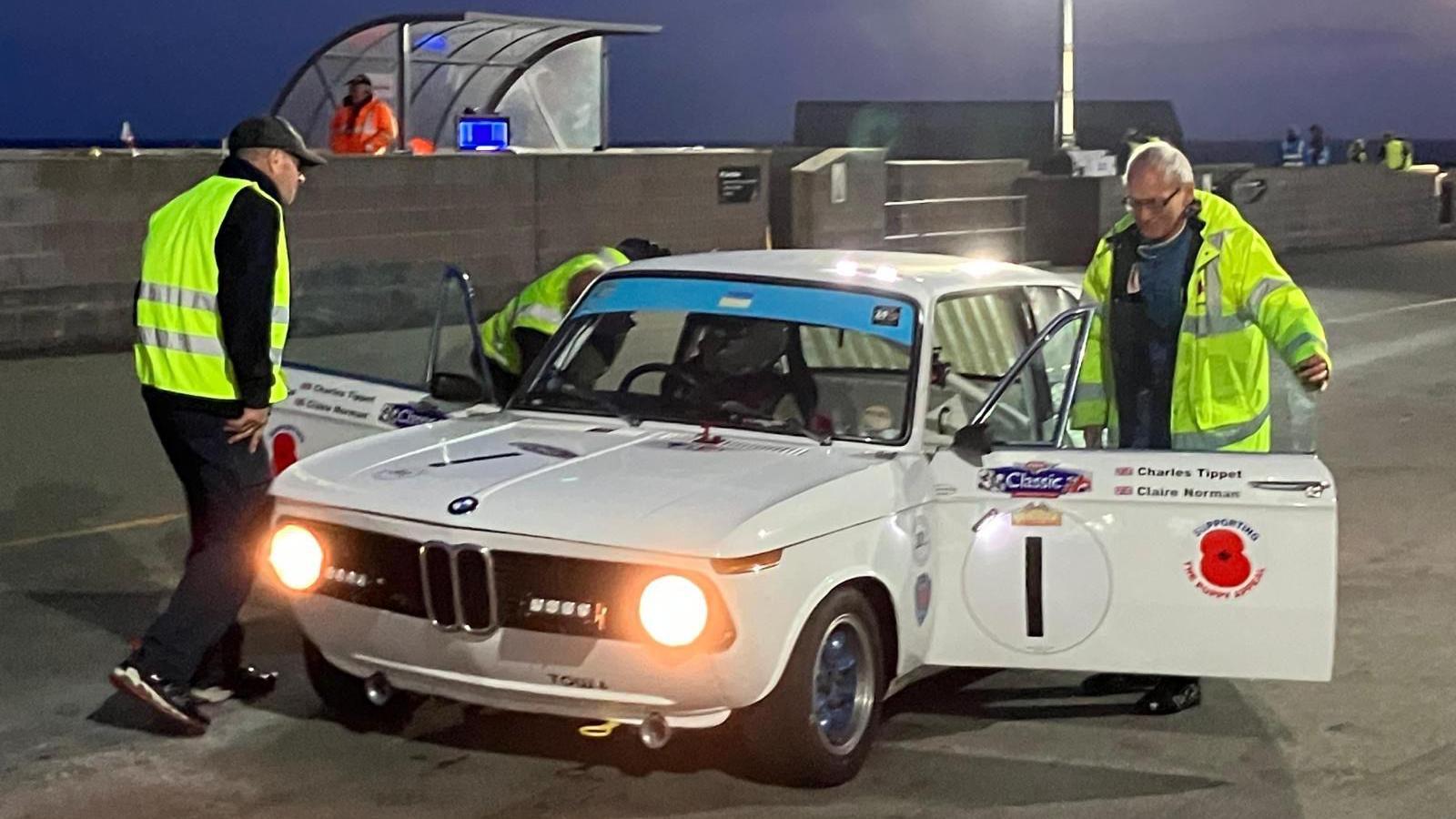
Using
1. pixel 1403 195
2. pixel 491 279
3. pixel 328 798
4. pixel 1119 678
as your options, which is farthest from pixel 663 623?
pixel 1403 195

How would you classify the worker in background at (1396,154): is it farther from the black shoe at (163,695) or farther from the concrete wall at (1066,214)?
the black shoe at (163,695)

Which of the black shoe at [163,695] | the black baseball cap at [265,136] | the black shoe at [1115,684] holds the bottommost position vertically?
the black shoe at [1115,684]

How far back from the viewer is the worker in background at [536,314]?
8258mm

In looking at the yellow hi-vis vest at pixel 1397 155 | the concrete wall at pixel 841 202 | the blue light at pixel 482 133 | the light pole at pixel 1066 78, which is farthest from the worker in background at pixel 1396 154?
the blue light at pixel 482 133

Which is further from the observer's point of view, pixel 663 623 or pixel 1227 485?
pixel 1227 485

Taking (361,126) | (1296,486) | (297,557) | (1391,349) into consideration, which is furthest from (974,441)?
(361,126)

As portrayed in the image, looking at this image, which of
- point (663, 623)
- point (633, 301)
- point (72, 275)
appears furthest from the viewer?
point (72, 275)

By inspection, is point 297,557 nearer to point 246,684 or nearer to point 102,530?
point 246,684

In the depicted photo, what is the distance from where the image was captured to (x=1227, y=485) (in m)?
5.82

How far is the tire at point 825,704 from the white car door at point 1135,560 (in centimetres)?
40

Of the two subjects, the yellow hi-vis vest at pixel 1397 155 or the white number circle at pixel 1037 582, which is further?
the yellow hi-vis vest at pixel 1397 155

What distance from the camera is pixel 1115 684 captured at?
22.4 feet

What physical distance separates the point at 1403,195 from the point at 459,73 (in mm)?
22056

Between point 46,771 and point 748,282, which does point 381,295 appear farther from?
point 46,771
